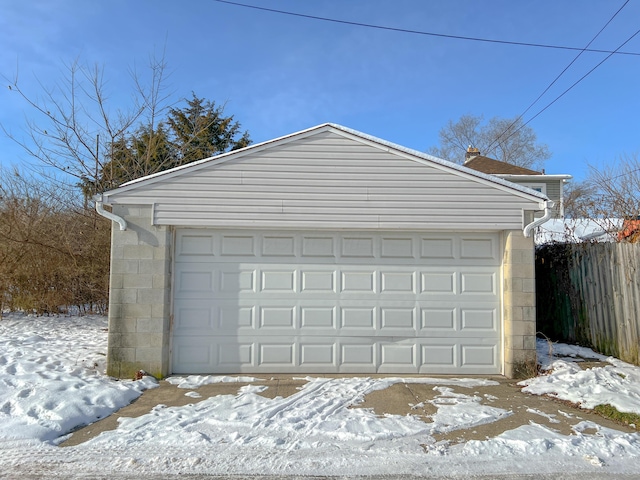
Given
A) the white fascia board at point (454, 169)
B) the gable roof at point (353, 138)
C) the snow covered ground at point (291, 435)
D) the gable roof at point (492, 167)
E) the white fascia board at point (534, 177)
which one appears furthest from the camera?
the gable roof at point (492, 167)

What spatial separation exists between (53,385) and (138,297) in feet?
4.95

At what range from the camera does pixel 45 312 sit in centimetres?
1059

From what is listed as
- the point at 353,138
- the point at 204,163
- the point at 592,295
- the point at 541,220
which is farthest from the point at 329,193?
the point at 592,295

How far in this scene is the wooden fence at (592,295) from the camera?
6.89 meters

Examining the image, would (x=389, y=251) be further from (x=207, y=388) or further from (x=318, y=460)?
(x=318, y=460)

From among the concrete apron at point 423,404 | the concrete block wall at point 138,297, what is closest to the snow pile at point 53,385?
the concrete apron at point 423,404

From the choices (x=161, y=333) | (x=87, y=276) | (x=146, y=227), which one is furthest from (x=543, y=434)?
(x=87, y=276)

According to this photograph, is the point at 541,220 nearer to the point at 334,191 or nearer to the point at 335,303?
the point at 334,191

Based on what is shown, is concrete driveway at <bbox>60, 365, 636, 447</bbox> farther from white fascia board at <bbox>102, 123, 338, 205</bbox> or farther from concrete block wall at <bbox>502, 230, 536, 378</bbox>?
white fascia board at <bbox>102, 123, 338, 205</bbox>

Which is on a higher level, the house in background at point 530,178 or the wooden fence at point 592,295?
the house in background at point 530,178

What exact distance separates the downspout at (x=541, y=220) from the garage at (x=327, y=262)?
24mm

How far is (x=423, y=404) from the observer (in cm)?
544

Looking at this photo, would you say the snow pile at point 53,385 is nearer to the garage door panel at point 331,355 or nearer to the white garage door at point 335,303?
the garage door panel at point 331,355

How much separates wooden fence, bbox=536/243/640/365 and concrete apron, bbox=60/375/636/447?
2.04 meters
